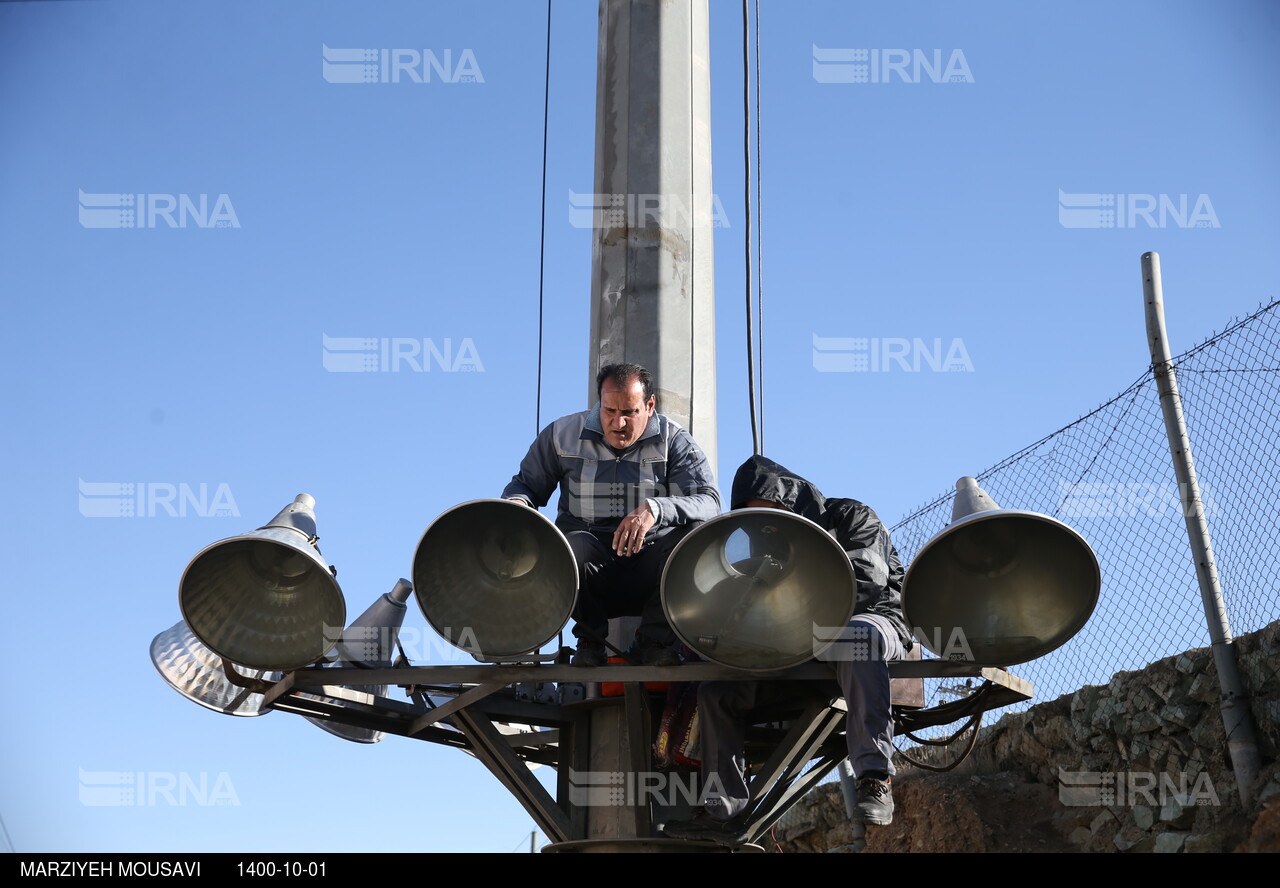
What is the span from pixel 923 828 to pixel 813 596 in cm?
361

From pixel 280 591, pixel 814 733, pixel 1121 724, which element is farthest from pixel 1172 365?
pixel 280 591

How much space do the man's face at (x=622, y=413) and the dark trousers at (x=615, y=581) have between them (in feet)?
1.10

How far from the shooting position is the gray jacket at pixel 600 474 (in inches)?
163

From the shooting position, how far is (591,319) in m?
4.88

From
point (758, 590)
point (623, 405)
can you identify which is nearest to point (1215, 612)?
point (758, 590)

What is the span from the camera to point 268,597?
3.67 metres

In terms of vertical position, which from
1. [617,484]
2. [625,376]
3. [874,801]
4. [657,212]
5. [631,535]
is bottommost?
[874,801]

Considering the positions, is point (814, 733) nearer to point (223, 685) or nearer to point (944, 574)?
point (944, 574)

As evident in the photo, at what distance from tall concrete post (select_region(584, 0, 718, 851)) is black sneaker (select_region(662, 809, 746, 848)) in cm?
64

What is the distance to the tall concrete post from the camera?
186 inches

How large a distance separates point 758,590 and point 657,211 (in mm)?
1887

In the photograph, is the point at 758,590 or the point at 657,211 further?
the point at 657,211

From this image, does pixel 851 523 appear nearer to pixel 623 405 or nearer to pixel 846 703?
pixel 846 703

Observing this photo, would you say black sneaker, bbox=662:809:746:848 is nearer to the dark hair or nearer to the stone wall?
the dark hair
